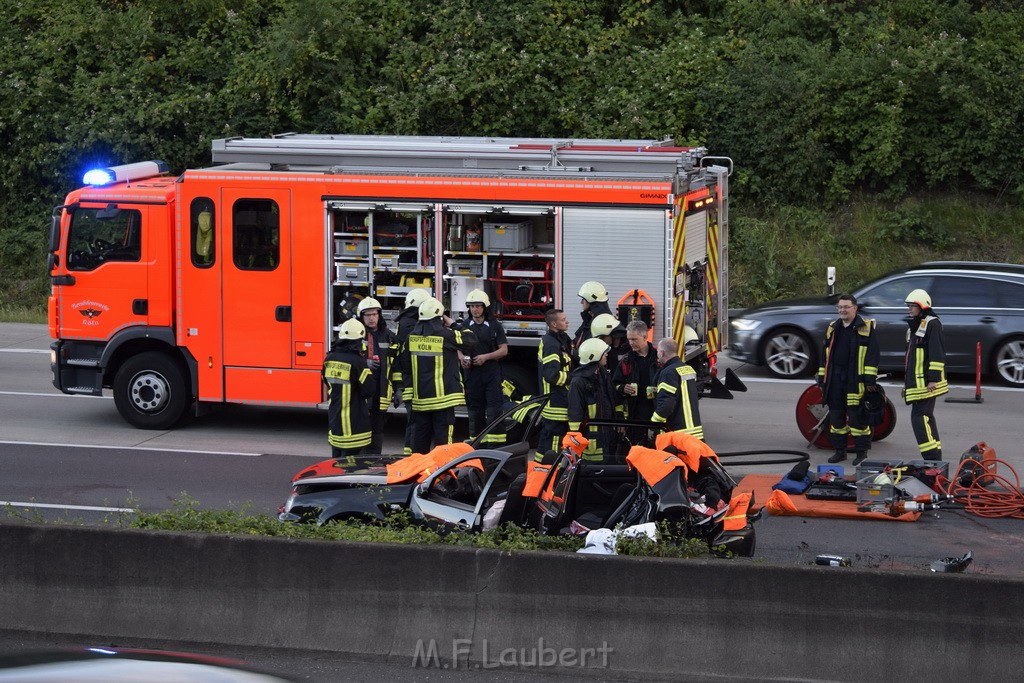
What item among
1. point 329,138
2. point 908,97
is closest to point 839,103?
point 908,97

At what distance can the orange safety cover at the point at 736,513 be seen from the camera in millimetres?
7955

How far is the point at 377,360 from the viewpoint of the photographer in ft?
39.6

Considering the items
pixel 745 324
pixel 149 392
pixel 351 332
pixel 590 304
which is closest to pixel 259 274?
pixel 149 392

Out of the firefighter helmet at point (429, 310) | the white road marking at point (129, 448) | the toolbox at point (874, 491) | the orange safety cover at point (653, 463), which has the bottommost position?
the white road marking at point (129, 448)

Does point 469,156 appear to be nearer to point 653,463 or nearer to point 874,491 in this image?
point 874,491

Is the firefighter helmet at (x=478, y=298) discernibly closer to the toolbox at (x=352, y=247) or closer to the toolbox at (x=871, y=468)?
the toolbox at (x=352, y=247)

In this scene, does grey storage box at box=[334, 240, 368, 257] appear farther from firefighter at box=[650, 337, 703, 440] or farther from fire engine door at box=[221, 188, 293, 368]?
firefighter at box=[650, 337, 703, 440]

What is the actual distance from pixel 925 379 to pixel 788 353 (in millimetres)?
5644

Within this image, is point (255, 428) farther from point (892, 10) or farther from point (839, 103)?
point (892, 10)

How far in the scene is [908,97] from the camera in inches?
893

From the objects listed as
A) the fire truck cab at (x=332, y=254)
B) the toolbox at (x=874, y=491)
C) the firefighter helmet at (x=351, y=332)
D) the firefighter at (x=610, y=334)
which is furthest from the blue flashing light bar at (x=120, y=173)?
the toolbox at (x=874, y=491)

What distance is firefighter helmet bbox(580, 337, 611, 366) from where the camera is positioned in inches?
410

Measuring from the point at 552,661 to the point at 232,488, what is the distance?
5.45 m

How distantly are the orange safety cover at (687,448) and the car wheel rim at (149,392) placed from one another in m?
7.19
